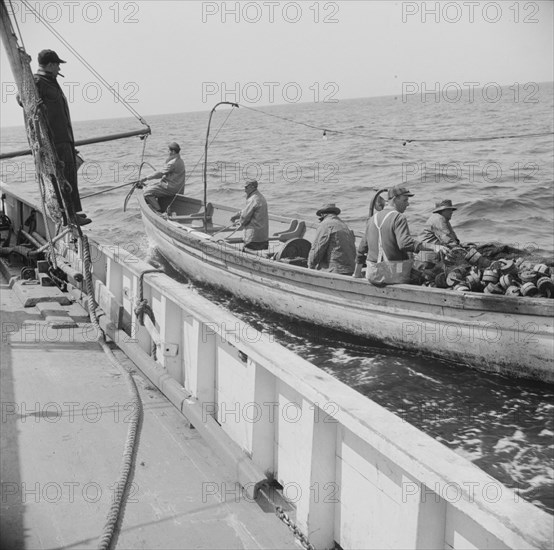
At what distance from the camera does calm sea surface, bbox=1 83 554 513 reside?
774 cm

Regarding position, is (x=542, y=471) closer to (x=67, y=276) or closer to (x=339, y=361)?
(x=339, y=361)

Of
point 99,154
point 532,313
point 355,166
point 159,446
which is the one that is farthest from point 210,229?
point 99,154

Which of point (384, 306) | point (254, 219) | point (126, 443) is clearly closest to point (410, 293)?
point (384, 306)

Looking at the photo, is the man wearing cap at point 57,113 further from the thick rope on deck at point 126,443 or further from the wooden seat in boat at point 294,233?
the wooden seat in boat at point 294,233

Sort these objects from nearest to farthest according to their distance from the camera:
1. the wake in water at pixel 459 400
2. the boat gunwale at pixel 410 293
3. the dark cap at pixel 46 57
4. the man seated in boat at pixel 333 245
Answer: the wake in water at pixel 459 400 < the dark cap at pixel 46 57 < the boat gunwale at pixel 410 293 < the man seated in boat at pixel 333 245

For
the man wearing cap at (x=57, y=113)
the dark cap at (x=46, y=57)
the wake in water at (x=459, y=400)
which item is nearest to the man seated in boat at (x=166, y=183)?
the wake in water at (x=459, y=400)

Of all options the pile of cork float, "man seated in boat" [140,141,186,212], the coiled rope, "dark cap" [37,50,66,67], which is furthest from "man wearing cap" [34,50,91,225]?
"man seated in boat" [140,141,186,212]

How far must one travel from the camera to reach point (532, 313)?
842 centimetres

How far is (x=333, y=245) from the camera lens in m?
10.5

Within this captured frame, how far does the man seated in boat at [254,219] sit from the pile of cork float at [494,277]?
3518 millimetres

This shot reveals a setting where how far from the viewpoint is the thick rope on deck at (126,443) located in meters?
3.29

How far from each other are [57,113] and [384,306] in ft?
17.2

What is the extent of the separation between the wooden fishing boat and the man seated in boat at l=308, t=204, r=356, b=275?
29 cm

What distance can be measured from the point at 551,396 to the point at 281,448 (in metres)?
Result: 6.01
